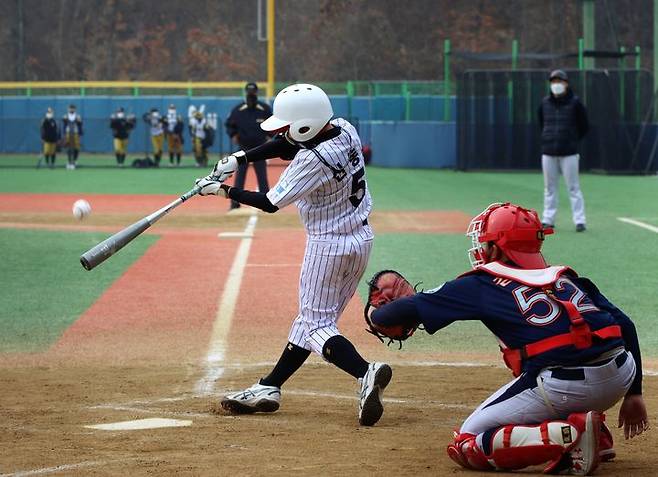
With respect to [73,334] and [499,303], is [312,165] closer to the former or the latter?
[499,303]

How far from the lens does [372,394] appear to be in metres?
6.76

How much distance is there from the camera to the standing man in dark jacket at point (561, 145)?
17594 millimetres

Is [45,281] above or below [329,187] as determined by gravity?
below

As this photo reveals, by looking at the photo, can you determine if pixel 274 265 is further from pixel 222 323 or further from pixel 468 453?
pixel 468 453

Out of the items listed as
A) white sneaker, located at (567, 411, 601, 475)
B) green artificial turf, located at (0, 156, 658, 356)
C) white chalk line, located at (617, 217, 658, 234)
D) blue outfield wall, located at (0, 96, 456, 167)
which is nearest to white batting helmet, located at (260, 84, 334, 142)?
white sneaker, located at (567, 411, 601, 475)

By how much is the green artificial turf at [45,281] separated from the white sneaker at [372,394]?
3394 mm

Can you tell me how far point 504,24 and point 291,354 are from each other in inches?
2392

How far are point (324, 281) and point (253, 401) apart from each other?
0.76m

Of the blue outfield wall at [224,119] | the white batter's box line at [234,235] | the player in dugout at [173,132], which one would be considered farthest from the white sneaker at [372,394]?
the player in dugout at [173,132]

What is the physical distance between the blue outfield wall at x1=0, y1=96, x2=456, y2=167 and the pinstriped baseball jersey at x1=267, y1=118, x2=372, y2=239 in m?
30.6

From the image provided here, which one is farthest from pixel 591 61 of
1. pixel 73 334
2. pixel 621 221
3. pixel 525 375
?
pixel 525 375

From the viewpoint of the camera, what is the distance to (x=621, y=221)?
19.7 m

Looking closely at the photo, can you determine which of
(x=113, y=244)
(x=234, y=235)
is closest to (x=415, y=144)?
(x=234, y=235)

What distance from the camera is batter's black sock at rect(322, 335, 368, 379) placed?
22.9 feet
